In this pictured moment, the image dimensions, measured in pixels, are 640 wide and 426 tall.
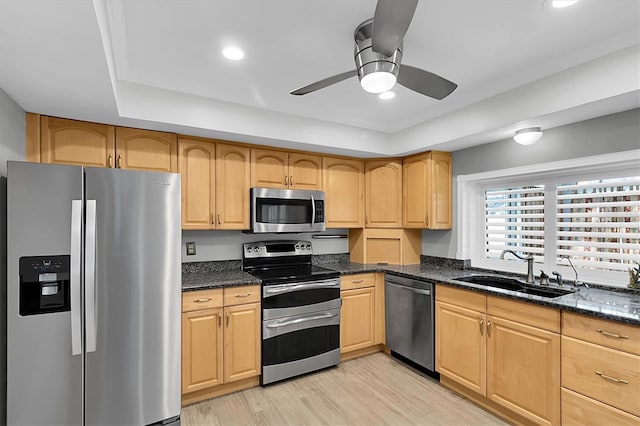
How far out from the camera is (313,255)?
12.3 feet

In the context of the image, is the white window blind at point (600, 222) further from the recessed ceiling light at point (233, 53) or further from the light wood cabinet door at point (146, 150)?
the light wood cabinet door at point (146, 150)

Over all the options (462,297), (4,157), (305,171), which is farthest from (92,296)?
(462,297)

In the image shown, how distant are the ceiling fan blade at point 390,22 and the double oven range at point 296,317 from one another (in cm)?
203

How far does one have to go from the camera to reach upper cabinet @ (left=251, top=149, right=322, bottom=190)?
316 centimetres

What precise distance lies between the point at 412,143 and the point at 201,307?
2.50m

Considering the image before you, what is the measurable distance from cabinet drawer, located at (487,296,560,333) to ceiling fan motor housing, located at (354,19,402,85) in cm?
175

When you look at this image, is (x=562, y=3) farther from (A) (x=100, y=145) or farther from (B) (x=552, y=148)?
(A) (x=100, y=145)

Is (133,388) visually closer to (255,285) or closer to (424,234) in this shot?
(255,285)

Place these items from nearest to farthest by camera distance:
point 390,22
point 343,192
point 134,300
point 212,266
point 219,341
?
point 390,22 < point 134,300 < point 219,341 < point 212,266 < point 343,192

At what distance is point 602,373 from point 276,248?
105 inches

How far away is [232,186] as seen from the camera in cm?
302

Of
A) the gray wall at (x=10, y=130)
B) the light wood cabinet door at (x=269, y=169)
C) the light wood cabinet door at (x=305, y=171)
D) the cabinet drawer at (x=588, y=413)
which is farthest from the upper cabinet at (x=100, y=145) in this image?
the cabinet drawer at (x=588, y=413)

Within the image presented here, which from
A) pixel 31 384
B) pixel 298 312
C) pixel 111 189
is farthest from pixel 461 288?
pixel 31 384

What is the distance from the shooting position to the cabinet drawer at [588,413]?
68.3 inches
